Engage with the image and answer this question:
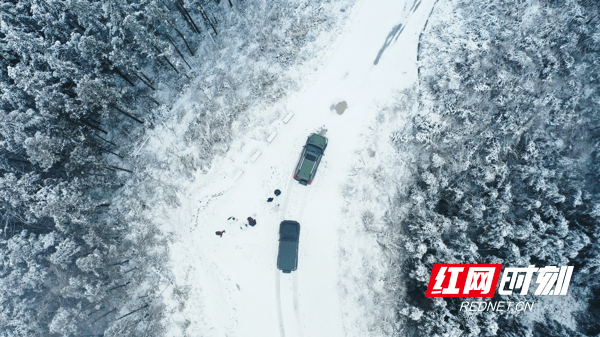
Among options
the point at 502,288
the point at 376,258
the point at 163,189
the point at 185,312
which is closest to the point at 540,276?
the point at 502,288

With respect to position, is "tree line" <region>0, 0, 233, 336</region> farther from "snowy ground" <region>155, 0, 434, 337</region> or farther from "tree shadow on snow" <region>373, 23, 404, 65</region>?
"tree shadow on snow" <region>373, 23, 404, 65</region>

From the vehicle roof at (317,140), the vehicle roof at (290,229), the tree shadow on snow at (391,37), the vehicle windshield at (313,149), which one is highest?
the tree shadow on snow at (391,37)

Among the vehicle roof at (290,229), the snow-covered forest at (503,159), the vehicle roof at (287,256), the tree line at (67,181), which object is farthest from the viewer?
the vehicle roof at (290,229)

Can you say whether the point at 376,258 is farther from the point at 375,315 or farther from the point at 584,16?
the point at 584,16

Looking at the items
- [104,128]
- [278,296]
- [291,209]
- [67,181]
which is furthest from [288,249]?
[104,128]

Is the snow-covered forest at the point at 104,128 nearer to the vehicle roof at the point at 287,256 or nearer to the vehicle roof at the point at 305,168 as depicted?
the vehicle roof at the point at 305,168

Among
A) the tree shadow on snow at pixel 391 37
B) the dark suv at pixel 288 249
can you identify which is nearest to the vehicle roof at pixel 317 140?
the dark suv at pixel 288 249
